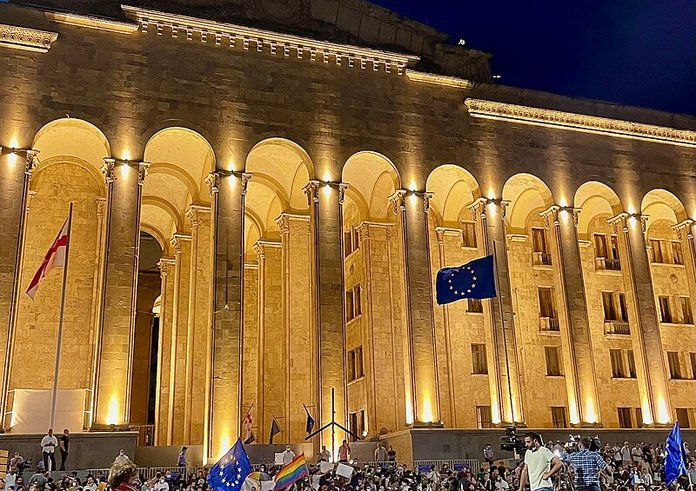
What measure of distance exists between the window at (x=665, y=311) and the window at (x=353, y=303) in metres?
15.6

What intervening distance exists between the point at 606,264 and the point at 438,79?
46.2 ft

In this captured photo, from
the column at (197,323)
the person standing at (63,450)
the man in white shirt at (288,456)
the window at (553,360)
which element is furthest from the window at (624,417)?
the person standing at (63,450)

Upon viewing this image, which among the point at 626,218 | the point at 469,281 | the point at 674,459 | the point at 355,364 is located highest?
the point at 626,218

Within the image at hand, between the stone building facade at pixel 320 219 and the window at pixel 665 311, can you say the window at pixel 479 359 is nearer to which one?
the stone building facade at pixel 320 219

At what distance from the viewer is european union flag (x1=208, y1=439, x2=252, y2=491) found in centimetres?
1452

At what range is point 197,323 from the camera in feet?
104

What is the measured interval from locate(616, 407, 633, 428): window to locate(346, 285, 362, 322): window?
13.2 meters

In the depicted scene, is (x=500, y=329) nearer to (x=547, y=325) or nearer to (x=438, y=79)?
(x=547, y=325)

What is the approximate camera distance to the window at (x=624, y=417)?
36844 millimetres

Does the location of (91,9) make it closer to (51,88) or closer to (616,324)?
(51,88)

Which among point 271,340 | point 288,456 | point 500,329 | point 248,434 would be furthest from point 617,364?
point 288,456

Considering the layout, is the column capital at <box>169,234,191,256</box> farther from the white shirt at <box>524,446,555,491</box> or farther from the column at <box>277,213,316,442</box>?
the white shirt at <box>524,446,555,491</box>

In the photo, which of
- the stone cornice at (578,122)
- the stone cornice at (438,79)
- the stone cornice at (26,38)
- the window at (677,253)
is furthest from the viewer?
the window at (677,253)

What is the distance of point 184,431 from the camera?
31.2 meters
